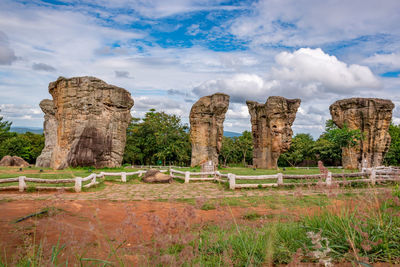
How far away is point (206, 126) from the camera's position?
2383cm

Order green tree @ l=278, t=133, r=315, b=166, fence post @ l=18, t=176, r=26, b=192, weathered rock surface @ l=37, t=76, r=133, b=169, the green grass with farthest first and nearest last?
green tree @ l=278, t=133, r=315, b=166 < weathered rock surface @ l=37, t=76, r=133, b=169 < fence post @ l=18, t=176, r=26, b=192 < the green grass

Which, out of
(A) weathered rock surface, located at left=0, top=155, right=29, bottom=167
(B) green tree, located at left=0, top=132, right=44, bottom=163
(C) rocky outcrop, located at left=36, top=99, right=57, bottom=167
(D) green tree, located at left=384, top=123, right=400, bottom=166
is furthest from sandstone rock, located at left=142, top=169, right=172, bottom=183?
(B) green tree, located at left=0, top=132, right=44, bottom=163

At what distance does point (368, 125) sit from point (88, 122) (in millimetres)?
26350

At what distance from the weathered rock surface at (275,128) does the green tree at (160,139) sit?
1333cm

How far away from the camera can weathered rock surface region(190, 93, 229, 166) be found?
23672mm

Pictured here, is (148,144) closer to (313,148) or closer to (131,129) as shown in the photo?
(131,129)

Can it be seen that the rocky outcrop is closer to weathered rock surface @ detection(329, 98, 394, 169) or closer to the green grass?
the green grass

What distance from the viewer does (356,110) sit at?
25781 millimetres

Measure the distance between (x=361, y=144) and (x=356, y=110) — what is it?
11.4 ft

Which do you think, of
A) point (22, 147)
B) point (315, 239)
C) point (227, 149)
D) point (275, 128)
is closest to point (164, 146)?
point (227, 149)

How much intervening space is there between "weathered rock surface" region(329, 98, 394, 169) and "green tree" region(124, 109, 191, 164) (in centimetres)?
2081

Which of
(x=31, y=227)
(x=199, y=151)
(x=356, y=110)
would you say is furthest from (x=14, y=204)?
(x=356, y=110)

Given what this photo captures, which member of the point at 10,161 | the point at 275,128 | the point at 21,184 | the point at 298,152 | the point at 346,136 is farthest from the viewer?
the point at 298,152

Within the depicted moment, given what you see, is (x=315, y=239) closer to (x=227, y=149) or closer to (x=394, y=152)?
(x=394, y=152)
